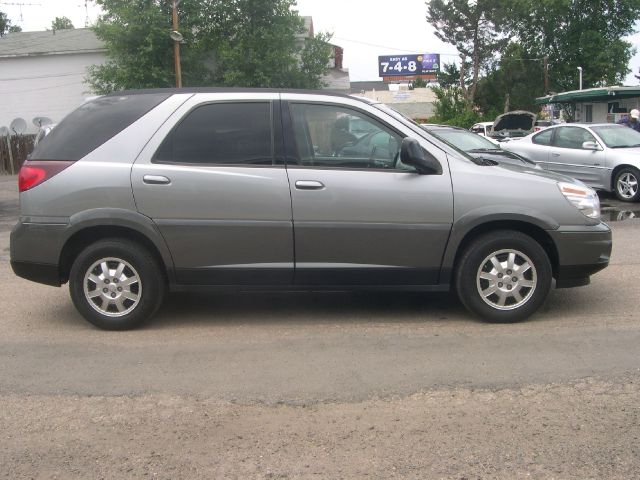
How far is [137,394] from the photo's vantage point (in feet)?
14.3

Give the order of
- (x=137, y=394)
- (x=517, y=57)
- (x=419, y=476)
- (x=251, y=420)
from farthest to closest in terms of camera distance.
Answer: (x=517, y=57), (x=137, y=394), (x=251, y=420), (x=419, y=476)

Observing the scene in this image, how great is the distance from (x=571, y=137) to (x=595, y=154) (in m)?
0.83

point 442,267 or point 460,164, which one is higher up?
point 460,164

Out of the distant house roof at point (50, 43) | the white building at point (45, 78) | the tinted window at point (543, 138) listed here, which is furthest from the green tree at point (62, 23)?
the tinted window at point (543, 138)

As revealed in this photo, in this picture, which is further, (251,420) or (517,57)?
(517,57)

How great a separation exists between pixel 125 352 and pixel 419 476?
8.69ft

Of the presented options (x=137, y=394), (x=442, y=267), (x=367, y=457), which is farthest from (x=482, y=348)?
(x=137, y=394)

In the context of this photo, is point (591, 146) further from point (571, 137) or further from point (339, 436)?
point (339, 436)

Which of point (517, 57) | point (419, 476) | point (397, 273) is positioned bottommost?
point (419, 476)

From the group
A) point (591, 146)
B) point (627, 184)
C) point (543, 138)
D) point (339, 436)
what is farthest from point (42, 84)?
point (339, 436)

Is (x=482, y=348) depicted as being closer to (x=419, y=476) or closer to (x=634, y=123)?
(x=419, y=476)

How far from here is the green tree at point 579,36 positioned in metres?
63.6

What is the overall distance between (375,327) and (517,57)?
64.9m

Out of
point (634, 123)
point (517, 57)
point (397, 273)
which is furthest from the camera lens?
point (517, 57)
